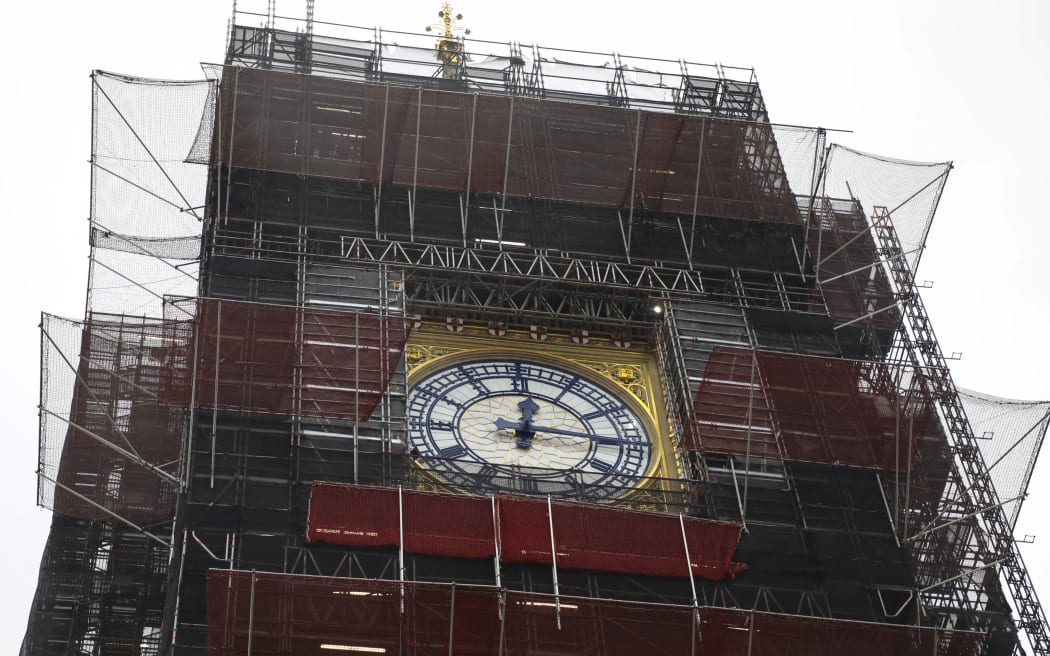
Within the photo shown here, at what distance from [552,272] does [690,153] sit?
572 cm

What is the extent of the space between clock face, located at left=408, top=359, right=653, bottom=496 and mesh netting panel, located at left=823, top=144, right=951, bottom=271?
869 cm

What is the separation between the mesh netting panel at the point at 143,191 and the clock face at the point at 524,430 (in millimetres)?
6454

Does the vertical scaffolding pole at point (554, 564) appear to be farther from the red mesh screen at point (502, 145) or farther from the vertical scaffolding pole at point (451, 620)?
the red mesh screen at point (502, 145)

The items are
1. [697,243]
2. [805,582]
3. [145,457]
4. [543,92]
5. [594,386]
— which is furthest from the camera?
[543,92]

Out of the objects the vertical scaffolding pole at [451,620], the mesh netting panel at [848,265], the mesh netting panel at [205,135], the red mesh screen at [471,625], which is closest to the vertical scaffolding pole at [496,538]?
the red mesh screen at [471,625]

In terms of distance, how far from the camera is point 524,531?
31031mm

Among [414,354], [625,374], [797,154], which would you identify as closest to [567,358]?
[625,374]

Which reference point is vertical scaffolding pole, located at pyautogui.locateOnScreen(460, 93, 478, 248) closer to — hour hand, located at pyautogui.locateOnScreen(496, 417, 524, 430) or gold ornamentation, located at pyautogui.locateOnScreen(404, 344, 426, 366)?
gold ornamentation, located at pyautogui.locateOnScreen(404, 344, 426, 366)

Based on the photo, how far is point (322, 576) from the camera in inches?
1112

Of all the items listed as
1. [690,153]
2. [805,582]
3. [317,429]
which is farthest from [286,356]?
[690,153]

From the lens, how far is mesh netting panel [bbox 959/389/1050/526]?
33.8m

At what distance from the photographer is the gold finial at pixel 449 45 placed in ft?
147

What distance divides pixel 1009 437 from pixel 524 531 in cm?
963

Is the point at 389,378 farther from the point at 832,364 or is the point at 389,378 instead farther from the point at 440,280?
the point at 832,364
